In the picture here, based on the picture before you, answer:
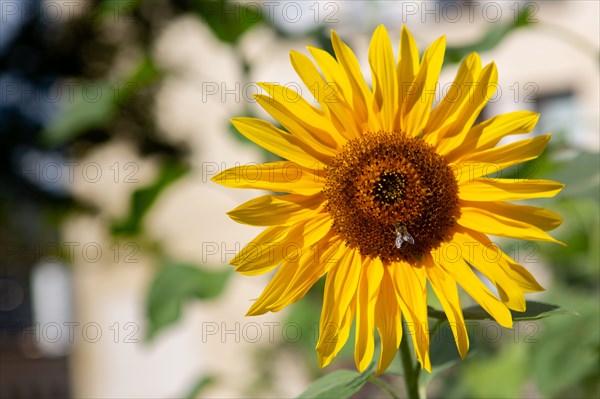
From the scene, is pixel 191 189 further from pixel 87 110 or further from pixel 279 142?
pixel 279 142

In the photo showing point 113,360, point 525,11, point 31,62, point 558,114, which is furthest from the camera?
point 113,360

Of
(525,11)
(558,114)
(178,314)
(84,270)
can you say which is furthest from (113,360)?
(525,11)

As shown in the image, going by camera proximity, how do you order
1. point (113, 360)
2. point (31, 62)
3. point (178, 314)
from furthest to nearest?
point (113, 360) < point (31, 62) < point (178, 314)

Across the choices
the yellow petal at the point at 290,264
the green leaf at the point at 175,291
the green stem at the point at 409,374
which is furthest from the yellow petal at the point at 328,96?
the green leaf at the point at 175,291

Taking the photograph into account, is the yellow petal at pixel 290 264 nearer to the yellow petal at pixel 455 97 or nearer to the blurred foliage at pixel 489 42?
the yellow petal at pixel 455 97

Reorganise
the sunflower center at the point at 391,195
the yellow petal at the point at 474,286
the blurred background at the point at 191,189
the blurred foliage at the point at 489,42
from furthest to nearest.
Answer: the blurred background at the point at 191,189 → the blurred foliage at the point at 489,42 → the sunflower center at the point at 391,195 → the yellow petal at the point at 474,286

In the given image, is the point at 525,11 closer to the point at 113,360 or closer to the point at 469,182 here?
the point at 469,182
